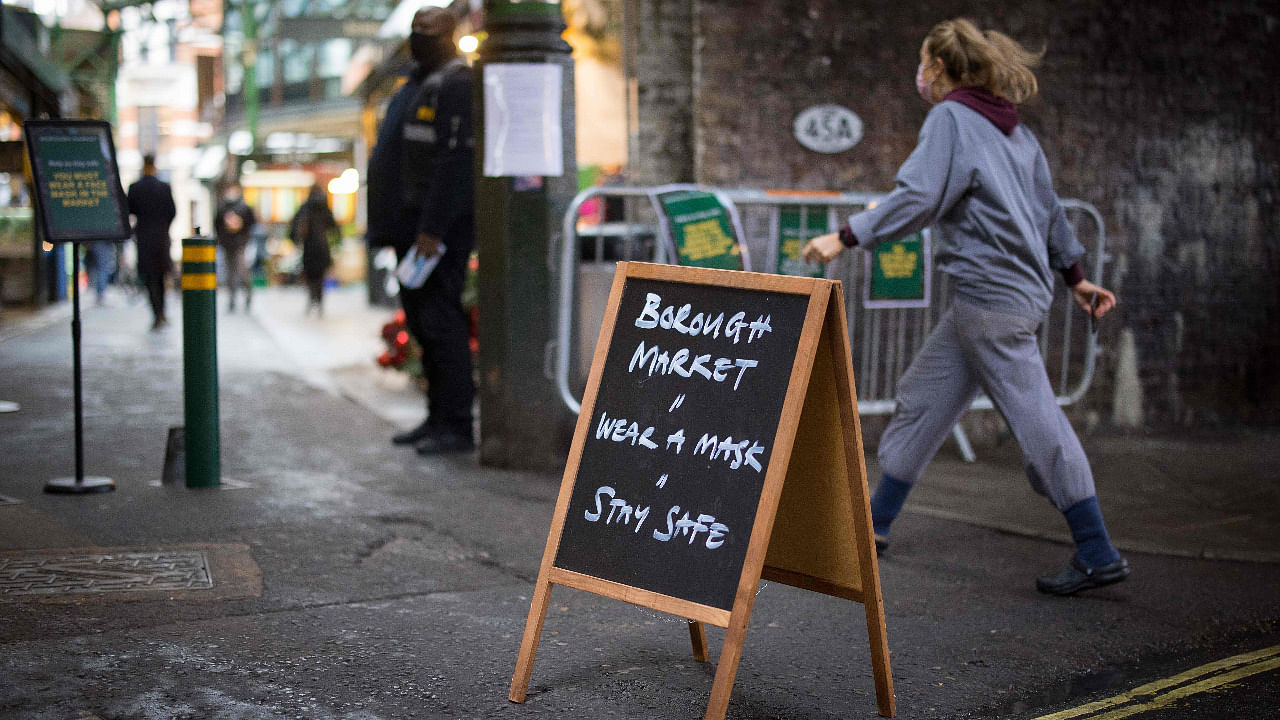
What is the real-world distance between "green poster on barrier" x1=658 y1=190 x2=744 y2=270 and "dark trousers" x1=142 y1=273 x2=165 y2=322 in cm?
1012

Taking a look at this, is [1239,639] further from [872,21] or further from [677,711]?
[872,21]

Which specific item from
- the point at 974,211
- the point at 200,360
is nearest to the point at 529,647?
the point at 974,211

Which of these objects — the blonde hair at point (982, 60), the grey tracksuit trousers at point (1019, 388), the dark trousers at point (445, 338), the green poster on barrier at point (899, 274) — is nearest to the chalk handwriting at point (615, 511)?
the grey tracksuit trousers at point (1019, 388)

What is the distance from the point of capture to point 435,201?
21.5 ft

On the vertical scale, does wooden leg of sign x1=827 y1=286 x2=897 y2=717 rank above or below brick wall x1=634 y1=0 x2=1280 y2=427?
below

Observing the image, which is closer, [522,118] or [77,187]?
[77,187]

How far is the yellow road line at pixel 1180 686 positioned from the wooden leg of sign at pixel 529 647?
4.36 feet

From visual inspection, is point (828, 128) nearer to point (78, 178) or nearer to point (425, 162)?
point (425, 162)

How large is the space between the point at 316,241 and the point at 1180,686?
55.4 feet

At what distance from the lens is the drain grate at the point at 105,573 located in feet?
13.6

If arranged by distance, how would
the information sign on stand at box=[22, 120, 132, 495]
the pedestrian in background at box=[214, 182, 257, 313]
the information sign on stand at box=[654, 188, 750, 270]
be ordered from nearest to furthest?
the information sign on stand at box=[22, 120, 132, 495] < the information sign on stand at box=[654, 188, 750, 270] < the pedestrian in background at box=[214, 182, 257, 313]

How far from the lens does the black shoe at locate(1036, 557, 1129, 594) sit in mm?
4488

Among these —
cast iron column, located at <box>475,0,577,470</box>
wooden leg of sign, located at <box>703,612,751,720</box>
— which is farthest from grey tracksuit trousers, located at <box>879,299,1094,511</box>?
cast iron column, located at <box>475,0,577,470</box>

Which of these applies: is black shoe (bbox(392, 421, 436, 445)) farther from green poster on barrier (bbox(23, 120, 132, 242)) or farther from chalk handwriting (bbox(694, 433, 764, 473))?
chalk handwriting (bbox(694, 433, 764, 473))
